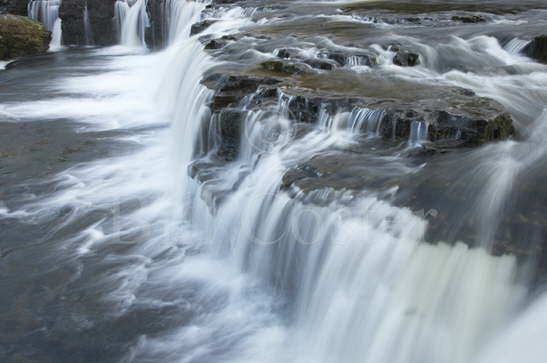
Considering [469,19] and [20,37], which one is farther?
[20,37]

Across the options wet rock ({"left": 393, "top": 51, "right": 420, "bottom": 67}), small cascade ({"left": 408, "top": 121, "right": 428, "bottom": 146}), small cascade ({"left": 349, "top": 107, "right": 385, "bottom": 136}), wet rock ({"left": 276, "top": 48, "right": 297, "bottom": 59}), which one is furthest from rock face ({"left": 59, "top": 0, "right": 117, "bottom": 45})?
small cascade ({"left": 408, "top": 121, "right": 428, "bottom": 146})

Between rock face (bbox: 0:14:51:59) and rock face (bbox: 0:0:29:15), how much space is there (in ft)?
6.20

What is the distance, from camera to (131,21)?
18969 mm

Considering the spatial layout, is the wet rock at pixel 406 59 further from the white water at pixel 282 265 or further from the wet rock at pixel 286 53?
the white water at pixel 282 265

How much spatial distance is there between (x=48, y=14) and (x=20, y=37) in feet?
9.20

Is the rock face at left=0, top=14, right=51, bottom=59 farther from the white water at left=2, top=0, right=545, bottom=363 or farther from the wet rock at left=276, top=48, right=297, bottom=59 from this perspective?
the wet rock at left=276, top=48, right=297, bottom=59

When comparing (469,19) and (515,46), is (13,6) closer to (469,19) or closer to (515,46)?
(469,19)

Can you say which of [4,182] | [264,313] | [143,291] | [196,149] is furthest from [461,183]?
[4,182]

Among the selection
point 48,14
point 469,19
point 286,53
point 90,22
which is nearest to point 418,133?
point 286,53

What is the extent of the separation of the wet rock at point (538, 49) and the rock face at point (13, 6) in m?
17.0

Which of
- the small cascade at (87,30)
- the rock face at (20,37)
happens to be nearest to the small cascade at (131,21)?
the small cascade at (87,30)

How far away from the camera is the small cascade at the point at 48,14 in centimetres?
1919

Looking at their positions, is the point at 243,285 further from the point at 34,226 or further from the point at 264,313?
the point at 34,226

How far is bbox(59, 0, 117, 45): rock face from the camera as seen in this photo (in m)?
19.1
